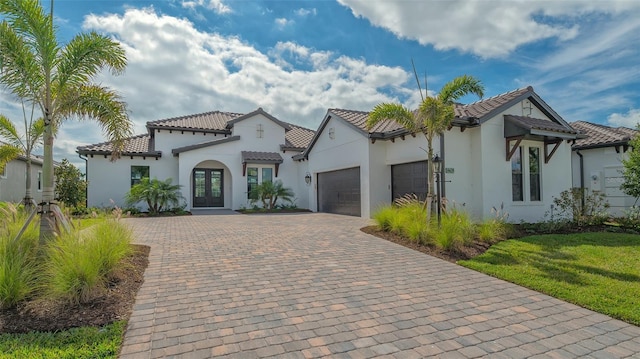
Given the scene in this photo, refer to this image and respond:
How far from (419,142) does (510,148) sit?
3.39m

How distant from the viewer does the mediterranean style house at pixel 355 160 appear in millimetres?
12383

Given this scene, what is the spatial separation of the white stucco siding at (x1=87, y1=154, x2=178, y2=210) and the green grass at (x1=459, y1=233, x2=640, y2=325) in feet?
63.1

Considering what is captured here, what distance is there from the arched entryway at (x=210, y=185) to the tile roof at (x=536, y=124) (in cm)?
1690

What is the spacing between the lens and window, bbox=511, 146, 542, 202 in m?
13.1

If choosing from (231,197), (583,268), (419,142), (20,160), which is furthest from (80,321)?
(20,160)

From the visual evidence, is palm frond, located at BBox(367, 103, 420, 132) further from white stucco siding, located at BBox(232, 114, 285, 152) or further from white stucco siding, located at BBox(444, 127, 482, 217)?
white stucco siding, located at BBox(232, 114, 285, 152)

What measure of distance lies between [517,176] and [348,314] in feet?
38.7

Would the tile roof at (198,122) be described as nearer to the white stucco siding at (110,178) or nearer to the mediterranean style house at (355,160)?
the mediterranean style house at (355,160)

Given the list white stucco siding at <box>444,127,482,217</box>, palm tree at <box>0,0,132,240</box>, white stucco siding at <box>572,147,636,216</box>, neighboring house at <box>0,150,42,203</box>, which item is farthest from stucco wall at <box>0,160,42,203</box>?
white stucco siding at <box>572,147,636,216</box>

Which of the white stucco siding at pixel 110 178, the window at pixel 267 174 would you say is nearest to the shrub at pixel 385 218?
the window at pixel 267 174

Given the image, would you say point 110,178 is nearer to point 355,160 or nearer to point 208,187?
point 208,187

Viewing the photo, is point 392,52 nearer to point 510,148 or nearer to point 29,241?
point 510,148

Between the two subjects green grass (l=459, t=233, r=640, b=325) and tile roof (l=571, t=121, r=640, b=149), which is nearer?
green grass (l=459, t=233, r=640, b=325)

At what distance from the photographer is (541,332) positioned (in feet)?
12.6
